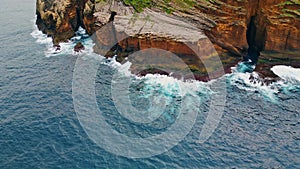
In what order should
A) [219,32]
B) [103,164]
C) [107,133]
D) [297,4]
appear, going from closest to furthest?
[103,164], [107,133], [297,4], [219,32]

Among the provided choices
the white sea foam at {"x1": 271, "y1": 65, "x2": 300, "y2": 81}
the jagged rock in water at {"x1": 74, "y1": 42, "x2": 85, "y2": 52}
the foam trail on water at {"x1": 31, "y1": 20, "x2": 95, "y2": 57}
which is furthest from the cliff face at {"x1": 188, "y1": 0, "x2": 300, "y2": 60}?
the jagged rock in water at {"x1": 74, "y1": 42, "x2": 85, "y2": 52}

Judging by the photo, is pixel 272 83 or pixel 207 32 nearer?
pixel 272 83

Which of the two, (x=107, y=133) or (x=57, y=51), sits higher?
(x=57, y=51)

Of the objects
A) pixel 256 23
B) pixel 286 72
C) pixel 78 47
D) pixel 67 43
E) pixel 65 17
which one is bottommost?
pixel 78 47

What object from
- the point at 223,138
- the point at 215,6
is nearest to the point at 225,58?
the point at 215,6

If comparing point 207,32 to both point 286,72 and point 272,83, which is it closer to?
point 272,83

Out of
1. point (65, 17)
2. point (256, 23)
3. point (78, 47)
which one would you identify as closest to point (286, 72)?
point (256, 23)

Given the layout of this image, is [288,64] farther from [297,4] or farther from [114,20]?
[114,20]
